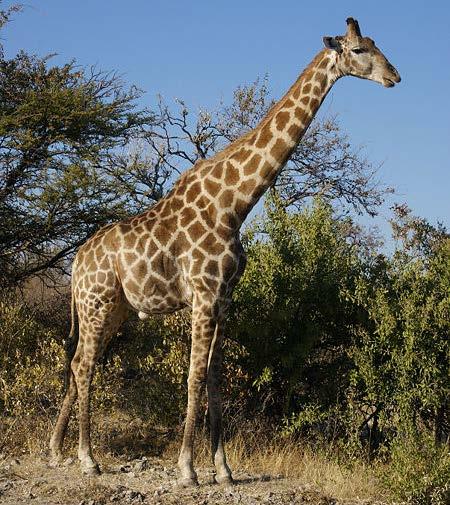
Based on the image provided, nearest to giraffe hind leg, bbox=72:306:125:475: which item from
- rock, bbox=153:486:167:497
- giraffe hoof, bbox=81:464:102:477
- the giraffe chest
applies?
giraffe hoof, bbox=81:464:102:477

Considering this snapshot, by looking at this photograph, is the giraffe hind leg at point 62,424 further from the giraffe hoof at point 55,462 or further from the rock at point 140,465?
the rock at point 140,465

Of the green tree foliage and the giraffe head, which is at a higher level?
the giraffe head

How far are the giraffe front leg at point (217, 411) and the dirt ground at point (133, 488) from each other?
15 cm

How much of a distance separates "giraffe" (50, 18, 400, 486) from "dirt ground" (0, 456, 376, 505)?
21 cm

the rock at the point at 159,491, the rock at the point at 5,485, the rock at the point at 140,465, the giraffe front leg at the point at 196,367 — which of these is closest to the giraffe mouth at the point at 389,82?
the giraffe front leg at the point at 196,367

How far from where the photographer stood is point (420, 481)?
24.0 ft

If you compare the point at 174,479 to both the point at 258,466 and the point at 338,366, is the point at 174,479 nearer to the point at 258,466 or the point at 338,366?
the point at 258,466

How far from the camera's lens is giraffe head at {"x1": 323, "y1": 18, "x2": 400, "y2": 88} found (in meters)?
8.04

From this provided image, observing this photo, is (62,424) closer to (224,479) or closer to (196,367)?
(196,367)

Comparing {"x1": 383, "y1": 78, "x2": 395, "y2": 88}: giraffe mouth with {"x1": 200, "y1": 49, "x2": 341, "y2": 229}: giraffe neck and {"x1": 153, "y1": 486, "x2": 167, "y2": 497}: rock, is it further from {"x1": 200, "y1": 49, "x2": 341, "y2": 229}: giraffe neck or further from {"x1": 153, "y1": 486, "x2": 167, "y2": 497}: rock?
{"x1": 153, "y1": 486, "x2": 167, "y2": 497}: rock

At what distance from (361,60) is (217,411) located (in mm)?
3901

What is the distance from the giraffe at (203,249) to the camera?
7891mm

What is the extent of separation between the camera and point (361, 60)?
8.06 metres

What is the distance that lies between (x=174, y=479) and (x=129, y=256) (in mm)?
2344
